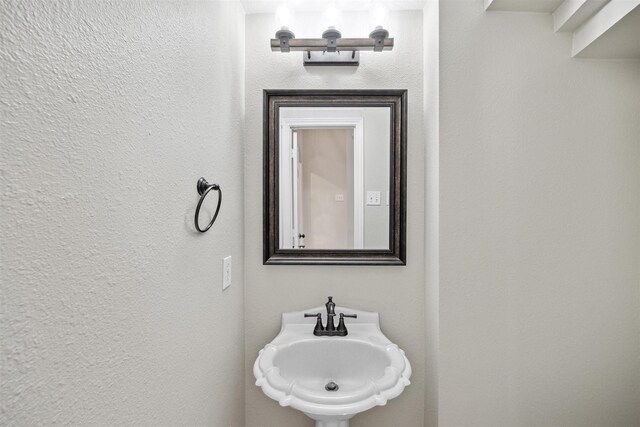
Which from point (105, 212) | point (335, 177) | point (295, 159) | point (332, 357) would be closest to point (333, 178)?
point (335, 177)

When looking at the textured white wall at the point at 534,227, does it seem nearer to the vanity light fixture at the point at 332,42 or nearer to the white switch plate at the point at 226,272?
the vanity light fixture at the point at 332,42

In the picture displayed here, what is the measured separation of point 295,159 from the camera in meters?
1.48

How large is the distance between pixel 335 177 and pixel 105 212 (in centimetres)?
103

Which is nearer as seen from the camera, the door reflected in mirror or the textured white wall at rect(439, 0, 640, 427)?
the textured white wall at rect(439, 0, 640, 427)

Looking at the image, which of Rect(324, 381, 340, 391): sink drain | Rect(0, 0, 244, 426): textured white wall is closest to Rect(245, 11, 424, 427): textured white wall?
Rect(324, 381, 340, 391): sink drain

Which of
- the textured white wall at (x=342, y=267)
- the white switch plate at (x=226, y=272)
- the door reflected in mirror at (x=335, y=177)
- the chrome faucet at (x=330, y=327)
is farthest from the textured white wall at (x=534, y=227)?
the white switch plate at (x=226, y=272)

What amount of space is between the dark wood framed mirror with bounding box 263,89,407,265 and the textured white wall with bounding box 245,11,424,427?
5cm

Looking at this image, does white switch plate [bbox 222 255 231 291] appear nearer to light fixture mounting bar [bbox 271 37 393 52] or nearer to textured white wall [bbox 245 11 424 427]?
textured white wall [bbox 245 11 424 427]

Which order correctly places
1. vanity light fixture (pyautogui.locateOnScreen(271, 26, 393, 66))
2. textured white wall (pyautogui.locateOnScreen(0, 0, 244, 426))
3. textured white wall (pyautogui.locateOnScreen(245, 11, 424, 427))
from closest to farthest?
textured white wall (pyautogui.locateOnScreen(0, 0, 244, 426)), vanity light fixture (pyautogui.locateOnScreen(271, 26, 393, 66)), textured white wall (pyautogui.locateOnScreen(245, 11, 424, 427))

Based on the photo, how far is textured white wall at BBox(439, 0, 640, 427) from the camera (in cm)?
125

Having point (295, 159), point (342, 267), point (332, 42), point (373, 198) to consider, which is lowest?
point (342, 267)

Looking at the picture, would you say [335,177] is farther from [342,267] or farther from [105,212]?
[105,212]

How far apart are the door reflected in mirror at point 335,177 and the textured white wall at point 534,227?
30cm

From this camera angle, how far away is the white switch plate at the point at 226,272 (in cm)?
118
